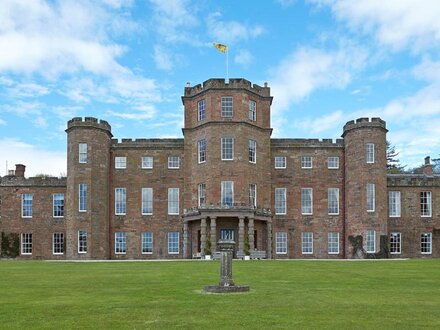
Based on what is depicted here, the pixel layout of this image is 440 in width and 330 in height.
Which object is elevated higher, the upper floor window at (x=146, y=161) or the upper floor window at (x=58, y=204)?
the upper floor window at (x=146, y=161)

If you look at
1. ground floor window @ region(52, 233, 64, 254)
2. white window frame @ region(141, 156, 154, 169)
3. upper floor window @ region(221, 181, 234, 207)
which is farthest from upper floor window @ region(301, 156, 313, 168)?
ground floor window @ region(52, 233, 64, 254)

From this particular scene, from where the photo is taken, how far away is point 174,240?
158 ft

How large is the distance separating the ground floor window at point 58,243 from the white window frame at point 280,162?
708 inches

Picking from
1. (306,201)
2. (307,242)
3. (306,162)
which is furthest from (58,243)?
(306,162)

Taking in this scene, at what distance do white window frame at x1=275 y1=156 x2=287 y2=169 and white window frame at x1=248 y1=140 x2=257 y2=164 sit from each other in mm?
2733

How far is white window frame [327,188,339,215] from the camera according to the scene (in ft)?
159

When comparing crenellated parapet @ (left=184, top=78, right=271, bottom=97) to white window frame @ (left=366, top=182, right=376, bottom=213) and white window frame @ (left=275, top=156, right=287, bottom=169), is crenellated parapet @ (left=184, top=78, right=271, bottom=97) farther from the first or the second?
white window frame @ (left=366, top=182, right=376, bottom=213)

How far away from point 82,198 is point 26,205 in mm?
6111

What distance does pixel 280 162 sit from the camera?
48594mm

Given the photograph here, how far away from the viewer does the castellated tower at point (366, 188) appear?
46188 millimetres

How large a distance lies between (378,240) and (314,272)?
21678 mm

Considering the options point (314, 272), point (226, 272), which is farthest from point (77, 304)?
point (314, 272)

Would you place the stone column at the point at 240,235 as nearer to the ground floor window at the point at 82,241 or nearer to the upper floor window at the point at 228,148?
the upper floor window at the point at 228,148

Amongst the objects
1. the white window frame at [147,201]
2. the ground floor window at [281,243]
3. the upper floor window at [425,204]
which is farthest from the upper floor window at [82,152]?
the upper floor window at [425,204]
